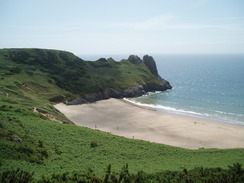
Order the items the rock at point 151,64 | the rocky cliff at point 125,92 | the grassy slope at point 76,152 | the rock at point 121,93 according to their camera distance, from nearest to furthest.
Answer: the grassy slope at point 76,152 → the rock at point 121,93 → the rocky cliff at point 125,92 → the rock at point 151,64

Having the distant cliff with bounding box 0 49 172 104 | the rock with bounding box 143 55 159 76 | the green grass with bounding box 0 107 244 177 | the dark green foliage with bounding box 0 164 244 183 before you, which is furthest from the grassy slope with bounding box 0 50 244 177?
the rock with bounding box 143 55 159 76

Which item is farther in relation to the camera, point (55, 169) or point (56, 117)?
point (56, 117)

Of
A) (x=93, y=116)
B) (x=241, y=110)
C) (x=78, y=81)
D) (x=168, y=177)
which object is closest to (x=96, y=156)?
(x=168, y=177)

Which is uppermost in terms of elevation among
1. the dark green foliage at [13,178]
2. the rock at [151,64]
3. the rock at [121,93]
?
the rock at [151,64]

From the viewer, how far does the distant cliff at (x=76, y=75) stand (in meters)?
98.5

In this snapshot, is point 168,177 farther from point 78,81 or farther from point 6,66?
point 6,66

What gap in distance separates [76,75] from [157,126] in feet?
212

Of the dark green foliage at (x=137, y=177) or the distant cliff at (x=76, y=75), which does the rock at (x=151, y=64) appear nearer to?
the distant cliff at (x=76, y=75)

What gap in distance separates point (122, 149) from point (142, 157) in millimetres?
4172

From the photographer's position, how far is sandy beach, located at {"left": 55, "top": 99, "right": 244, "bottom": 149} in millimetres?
56594

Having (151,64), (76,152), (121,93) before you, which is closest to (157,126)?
(76,152)

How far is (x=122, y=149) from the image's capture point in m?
39.3

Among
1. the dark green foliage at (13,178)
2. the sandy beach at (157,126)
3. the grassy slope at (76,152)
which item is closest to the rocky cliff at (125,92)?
the sandy beach at (157,126)

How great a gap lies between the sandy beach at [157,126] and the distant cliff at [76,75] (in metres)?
14.8
